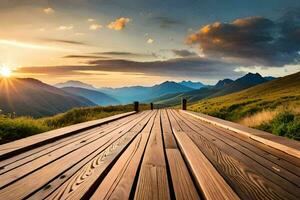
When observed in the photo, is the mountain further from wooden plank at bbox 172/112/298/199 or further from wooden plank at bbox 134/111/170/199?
wooden plank at bbox 134/111/170/199

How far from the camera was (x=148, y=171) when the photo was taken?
9.78ft

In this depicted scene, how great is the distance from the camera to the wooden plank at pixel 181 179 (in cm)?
225

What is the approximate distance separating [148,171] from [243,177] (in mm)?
989

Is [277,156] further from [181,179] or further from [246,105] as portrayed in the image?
[246,105]

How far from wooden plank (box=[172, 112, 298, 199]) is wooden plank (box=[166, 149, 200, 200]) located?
14.7 inches

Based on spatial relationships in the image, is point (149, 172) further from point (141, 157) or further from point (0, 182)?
point (0, 182)

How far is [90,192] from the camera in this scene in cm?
230

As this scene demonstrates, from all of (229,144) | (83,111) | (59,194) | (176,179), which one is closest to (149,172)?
(176,179)

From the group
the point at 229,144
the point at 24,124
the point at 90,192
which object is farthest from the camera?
the point at 24,124

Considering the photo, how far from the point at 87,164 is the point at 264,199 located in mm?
2020

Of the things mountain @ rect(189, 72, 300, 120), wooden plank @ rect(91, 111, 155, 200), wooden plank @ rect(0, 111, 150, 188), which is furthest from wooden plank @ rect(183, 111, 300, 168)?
mountain @ rect(189, 72, 300, 120)

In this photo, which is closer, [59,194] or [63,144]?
[59,194]

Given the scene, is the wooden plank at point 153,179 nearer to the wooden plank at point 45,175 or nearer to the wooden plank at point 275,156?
the wooden plank at point 45,175

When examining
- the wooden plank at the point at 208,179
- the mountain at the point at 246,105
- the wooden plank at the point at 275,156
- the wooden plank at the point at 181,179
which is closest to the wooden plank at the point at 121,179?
the wooden plank at the point at 181,179
